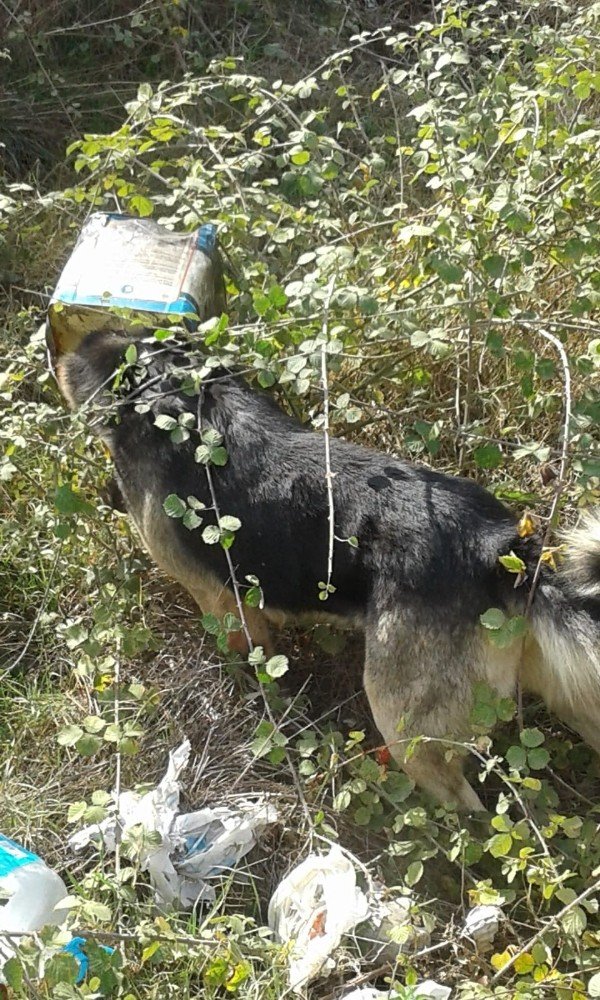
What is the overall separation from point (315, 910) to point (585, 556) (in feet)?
3.97

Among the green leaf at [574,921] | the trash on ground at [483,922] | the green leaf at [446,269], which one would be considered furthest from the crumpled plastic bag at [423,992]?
the green leaf at [446,269]

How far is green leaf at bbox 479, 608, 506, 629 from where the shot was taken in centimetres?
242

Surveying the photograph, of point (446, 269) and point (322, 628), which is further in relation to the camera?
point (322, 628)

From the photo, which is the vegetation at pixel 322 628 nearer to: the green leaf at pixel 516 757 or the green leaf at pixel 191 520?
the green leaf at pixel 516 757

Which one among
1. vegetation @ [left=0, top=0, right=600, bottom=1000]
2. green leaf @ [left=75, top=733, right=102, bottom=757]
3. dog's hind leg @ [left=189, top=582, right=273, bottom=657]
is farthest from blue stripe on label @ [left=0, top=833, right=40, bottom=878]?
dog's hind leg @ [left=189, top=582, right=273, bottom=657]

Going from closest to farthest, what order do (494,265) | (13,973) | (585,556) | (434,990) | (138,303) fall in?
1. (13,973)
2. (434,990)
3. (585,556)
4. (494,265)
5. (138,303)

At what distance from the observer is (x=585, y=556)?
254cm

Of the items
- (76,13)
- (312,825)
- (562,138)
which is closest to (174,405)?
(312,825)

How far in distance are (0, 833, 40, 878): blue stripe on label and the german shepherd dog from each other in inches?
38.5

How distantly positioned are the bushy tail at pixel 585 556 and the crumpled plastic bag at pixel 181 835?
1169 mm

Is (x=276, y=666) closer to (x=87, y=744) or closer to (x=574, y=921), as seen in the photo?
(x=87, y=744)

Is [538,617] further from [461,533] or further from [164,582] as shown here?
[164,582]

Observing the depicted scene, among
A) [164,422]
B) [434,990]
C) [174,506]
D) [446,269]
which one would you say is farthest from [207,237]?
[434,990]

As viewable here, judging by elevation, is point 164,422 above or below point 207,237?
below
